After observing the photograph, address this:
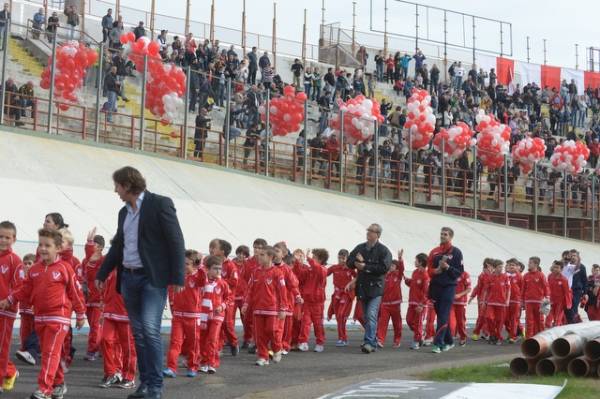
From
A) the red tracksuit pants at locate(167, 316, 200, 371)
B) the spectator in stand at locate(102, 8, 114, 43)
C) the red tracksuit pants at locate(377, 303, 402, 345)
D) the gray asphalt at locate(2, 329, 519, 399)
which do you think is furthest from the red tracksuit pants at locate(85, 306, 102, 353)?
the spectator in stand at locate(102, 8, 114, 43)

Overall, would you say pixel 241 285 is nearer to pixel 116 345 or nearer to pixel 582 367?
pixel 116 345

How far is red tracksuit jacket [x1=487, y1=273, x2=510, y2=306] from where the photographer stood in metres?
19.5

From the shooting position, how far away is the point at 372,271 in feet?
51.0

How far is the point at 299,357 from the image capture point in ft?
48.2

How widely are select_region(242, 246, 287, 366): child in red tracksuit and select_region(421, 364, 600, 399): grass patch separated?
247 cm

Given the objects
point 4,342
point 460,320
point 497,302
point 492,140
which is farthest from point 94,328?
point 492,140

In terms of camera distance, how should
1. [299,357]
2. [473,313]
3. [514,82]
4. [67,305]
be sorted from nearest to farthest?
[67,305] < [299,357] < [473,313] < [514,82]

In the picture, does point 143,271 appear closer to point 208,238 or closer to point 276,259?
point 276,259

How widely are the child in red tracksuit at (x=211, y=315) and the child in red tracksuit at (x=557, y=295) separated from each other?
373 inches

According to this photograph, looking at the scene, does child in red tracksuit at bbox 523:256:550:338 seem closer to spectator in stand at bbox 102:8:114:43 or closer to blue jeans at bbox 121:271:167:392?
blue jeans at bbox 121:271:167:392

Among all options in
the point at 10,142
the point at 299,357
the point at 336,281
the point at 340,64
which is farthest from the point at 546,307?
the point at 340,64

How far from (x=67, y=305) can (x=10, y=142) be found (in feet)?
42.3

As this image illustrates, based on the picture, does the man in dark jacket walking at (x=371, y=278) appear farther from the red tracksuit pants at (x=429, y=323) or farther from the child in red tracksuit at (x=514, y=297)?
the child in red tracksuit at (x=514, y=297)

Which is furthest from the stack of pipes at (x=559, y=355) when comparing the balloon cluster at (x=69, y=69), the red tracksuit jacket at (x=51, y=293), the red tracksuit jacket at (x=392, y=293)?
the balloon cluster at (x=69, y=69)
